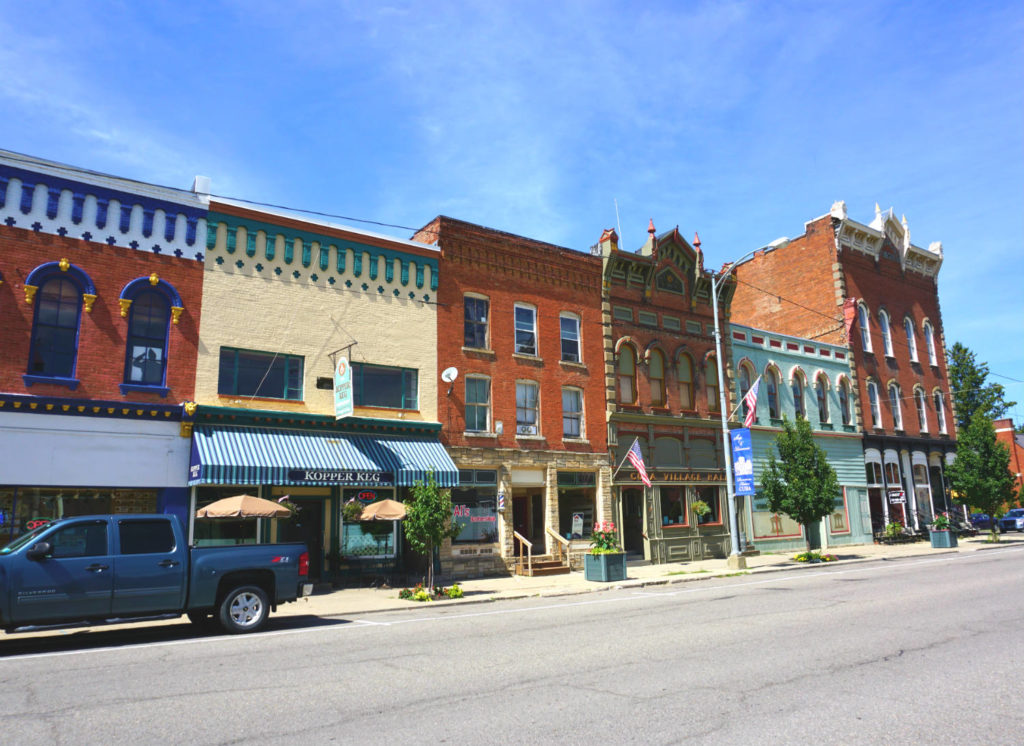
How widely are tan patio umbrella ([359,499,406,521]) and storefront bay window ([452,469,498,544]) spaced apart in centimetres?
374

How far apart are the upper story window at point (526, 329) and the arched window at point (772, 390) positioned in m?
13.5

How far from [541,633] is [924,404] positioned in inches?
1494

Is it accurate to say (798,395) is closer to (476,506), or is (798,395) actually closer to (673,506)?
(673,506)

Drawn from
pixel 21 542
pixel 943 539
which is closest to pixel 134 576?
pixel 21 542

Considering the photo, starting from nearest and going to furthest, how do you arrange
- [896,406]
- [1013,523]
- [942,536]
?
[942,536]
[896,406]
[1013,523]

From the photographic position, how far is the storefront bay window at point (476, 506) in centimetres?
2270

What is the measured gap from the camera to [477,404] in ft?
78.2

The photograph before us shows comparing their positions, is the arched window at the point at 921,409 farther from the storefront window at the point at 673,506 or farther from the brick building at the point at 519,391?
the brick building at the point at 519,391

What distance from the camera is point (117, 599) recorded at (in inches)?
422

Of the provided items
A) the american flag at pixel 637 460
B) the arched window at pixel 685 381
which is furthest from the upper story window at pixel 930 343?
the american flag at pixel 637 460

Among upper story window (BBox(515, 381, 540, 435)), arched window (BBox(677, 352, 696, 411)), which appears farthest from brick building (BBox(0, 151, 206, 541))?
arched window (BBox(677, 352, 696, 411))

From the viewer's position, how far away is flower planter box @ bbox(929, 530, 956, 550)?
32.4 meters

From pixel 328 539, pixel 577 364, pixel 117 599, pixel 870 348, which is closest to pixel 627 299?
pixel 577 364

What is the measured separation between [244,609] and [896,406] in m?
37.9
